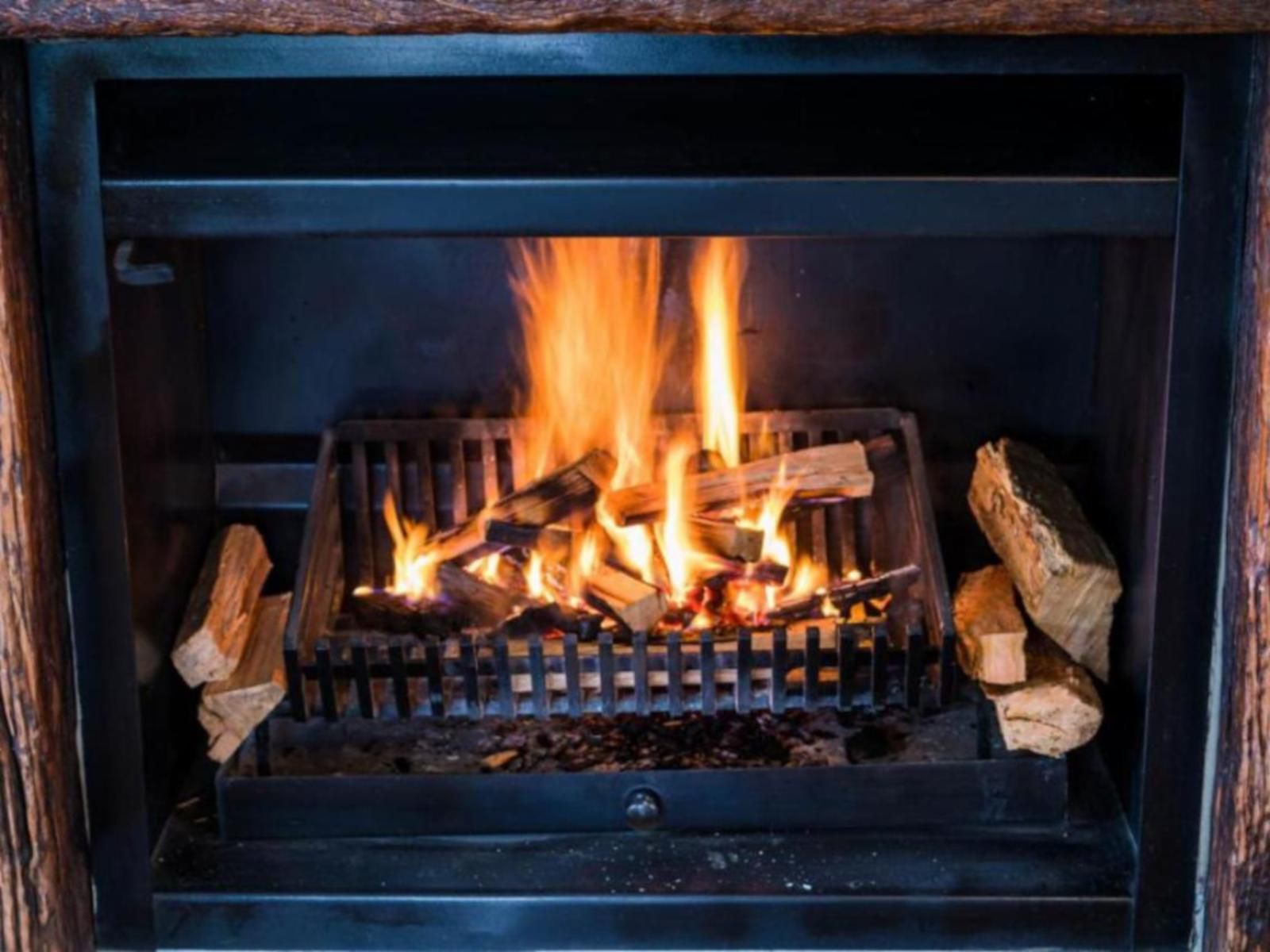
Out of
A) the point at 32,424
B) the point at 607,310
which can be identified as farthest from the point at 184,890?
the point at 607,310

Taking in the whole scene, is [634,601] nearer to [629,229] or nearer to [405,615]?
[405,615]

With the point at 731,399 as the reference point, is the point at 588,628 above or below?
below

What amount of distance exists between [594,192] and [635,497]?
38 centimetres

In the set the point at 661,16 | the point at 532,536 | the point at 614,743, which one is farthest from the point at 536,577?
the point at 661,16

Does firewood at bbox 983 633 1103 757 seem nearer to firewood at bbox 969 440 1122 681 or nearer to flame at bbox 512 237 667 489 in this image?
firewood at bbox 969 440 1122 681

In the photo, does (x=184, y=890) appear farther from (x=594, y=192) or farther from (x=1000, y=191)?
(x=1000, y=191)

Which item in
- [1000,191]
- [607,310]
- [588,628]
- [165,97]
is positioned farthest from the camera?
[607,310]

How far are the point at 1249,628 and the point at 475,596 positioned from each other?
0.66 metres

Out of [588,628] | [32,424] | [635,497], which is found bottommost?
[588,628]

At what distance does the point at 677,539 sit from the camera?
1.59m

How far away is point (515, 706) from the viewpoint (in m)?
1.51

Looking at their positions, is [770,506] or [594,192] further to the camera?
[770,506]

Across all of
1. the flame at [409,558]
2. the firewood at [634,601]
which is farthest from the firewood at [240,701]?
the firewood at [634,601]

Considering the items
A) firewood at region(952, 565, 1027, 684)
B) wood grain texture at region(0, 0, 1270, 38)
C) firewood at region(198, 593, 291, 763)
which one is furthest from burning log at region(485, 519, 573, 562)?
wood grain texture at region(0, 0, 1270, 38)
